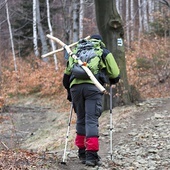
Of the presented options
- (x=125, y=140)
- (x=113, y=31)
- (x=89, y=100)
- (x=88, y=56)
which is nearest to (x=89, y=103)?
(x=89, y=100)

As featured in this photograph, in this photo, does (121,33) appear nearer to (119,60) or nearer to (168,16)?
(119,60)

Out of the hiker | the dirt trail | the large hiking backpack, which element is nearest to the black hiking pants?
the hiker

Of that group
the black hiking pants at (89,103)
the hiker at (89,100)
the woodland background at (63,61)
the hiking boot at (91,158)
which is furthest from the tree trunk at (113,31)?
the hiking boot at (91,158)

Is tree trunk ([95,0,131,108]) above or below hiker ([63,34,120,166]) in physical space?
above

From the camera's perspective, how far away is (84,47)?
6.14 meters

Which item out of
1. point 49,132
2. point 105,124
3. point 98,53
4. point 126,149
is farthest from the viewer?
point 49,132

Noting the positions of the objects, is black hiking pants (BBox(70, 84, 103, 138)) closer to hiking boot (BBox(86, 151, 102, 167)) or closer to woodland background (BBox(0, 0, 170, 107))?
hiking boot (BBox(86, 151, 102, 167))

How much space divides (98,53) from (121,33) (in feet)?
16.8

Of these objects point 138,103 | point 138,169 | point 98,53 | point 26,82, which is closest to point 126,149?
point 138,169

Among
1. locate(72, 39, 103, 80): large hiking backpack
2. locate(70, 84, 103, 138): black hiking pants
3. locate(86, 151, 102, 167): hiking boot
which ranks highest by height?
locate(72, 39, 103, 80): large hiking backpack

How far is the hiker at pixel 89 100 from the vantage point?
5.89 meters

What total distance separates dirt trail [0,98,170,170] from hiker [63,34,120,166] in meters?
0.38

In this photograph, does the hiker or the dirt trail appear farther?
the dirt trail

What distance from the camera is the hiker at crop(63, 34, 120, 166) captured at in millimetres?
5895
